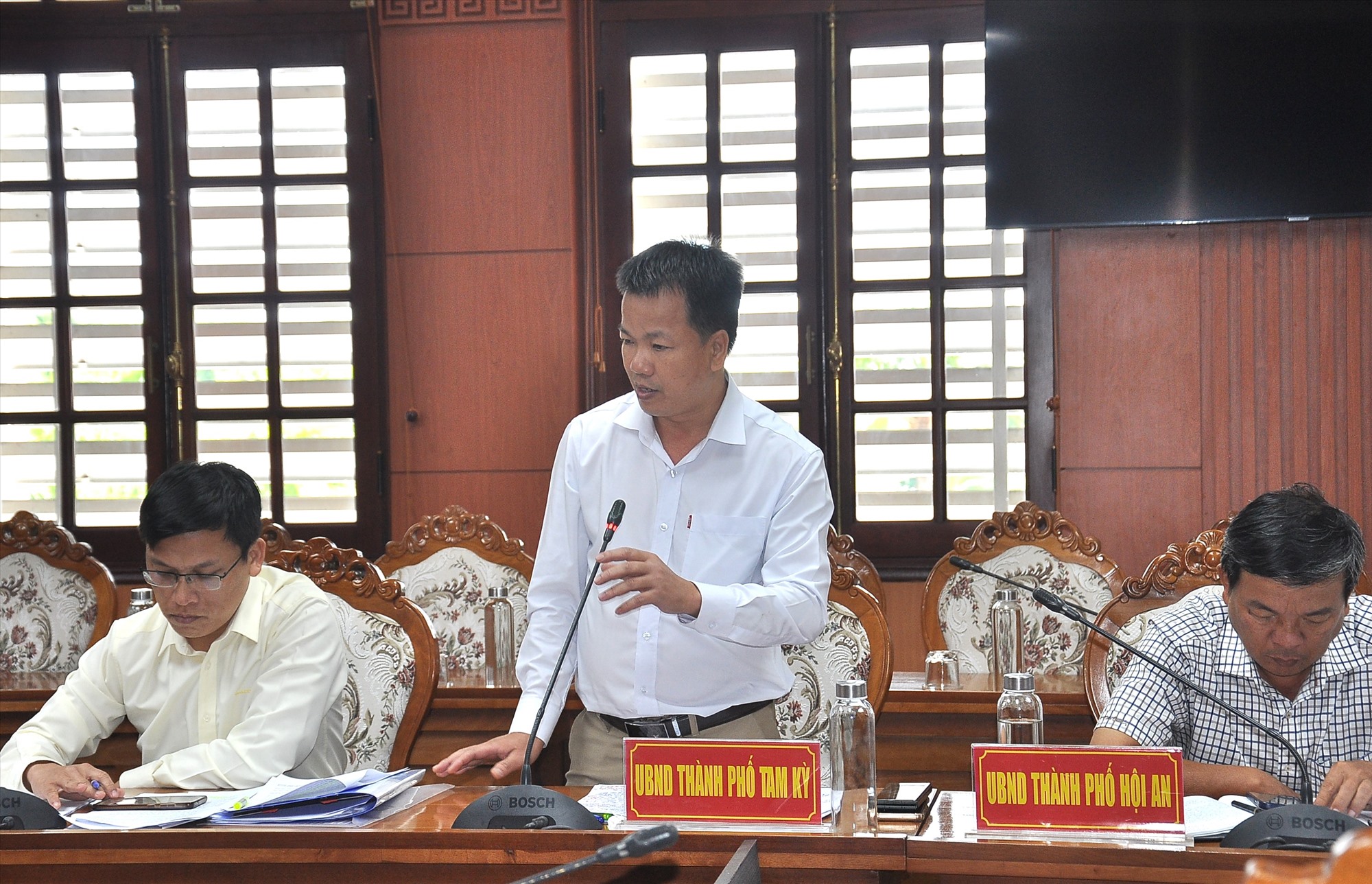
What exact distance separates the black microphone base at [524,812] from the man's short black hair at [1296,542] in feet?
2.96

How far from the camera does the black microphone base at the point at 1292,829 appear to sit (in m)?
1.32

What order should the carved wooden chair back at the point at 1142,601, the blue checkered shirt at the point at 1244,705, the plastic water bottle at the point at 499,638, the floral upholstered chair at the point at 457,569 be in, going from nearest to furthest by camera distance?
1. the blue checkered shirt at the point at 1244,705
2. the carved wooden chair back at the point at 1142,601
3. the plastic water bottle at the point at 499,638
4. the floral upholstered chair at the point at 457,569

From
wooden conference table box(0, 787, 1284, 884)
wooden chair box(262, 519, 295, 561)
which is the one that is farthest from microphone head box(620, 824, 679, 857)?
wooden chair box(262, 519, 295, 561)

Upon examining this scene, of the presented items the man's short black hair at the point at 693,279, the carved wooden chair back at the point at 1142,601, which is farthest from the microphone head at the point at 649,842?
the carved wooden chair back at the point at 1142,601

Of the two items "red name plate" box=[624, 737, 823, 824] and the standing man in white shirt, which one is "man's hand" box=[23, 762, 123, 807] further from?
"red name plate" box=[624, 737, 823, 824]

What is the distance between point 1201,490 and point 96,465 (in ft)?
12.2

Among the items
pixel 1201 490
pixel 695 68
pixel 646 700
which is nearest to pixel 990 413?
pixel 1201 490

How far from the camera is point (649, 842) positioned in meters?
1.05

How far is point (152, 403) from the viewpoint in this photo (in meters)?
4.41

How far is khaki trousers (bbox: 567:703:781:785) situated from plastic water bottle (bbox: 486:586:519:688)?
967 mm

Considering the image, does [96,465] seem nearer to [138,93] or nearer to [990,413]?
[138,93]

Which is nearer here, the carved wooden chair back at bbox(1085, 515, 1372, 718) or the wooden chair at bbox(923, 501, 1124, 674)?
the carved wooden chair back at bbox(1085, 515, 1372, 718)

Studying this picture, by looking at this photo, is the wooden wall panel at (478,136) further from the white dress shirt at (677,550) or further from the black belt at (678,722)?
the black belt at (678,722)

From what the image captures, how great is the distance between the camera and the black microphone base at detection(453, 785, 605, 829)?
144 centimetres
